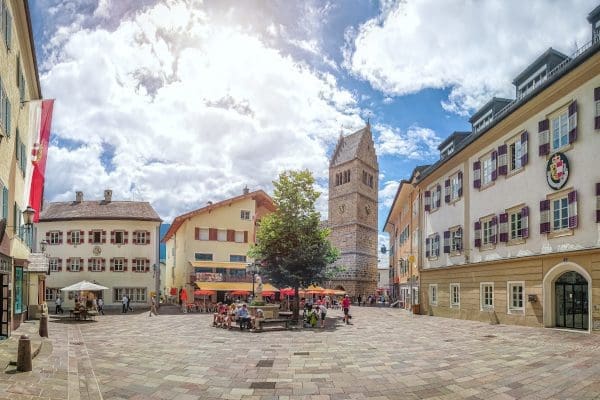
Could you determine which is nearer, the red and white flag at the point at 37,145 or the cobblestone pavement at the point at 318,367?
the cobblestone pavement at the point at 318,367

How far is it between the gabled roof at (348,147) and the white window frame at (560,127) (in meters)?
64.9

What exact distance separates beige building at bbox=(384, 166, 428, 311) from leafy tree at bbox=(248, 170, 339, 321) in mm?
9607

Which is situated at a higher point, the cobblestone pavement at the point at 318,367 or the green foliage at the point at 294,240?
the green foliage at the point at 294,240

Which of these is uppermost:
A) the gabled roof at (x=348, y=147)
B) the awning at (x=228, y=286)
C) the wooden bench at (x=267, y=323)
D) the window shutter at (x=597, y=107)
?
the gabled roof at (x=348, y=147)

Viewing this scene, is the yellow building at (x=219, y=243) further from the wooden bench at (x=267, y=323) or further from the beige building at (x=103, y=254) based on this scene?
the wooden bench at (x=267, y=323)

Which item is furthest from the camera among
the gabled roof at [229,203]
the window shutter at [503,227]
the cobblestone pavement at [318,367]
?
the gabled roof at [229,203]

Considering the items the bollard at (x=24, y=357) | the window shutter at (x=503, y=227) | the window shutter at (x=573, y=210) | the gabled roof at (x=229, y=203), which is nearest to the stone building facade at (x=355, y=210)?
the gabled roof at (x=229, y=203)

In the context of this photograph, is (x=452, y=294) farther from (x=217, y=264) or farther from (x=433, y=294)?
(x=217, y=264)

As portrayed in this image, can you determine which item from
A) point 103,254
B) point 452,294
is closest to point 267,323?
point 452,294

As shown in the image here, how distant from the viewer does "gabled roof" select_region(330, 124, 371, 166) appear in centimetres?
8669

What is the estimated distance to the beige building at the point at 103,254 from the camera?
4512cm

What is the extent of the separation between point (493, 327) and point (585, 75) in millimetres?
11325

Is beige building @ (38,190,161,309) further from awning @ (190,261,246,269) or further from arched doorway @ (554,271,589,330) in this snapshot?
arched doorway @ (554,271,589,330)

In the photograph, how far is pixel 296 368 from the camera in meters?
13.1
